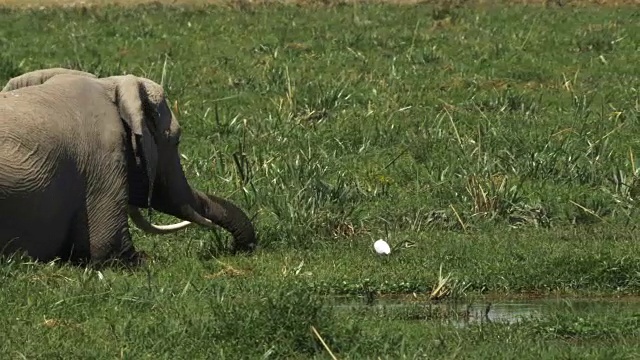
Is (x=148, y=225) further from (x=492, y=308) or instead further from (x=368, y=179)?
(x=368, y=179)

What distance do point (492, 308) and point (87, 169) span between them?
261cm

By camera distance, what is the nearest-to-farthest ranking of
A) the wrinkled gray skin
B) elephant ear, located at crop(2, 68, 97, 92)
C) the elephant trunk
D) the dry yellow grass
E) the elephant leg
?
the wrinkled gray skin
the elephant leg
elephant ear, located at crop(2, 68, 97, 92)
the elephant trunk
the dry yellow grass

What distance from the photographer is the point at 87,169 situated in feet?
33.0

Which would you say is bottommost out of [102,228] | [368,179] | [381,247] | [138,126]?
[368,179]

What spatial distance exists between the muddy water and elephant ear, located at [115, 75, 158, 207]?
170 centimetres

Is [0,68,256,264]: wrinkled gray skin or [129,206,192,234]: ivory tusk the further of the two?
[129,206,192,234]: ivory tusk

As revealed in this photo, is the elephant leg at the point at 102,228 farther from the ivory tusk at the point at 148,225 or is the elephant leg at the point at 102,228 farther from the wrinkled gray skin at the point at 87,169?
the ivory tusk at the point at 148,225

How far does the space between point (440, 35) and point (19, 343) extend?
1293 cm

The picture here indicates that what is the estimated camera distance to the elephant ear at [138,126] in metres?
10.2

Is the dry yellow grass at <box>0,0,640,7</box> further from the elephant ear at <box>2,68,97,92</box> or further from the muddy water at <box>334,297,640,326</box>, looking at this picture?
the muddy water at <box>334,297,640,326</box>

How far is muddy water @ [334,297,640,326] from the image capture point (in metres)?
9.08

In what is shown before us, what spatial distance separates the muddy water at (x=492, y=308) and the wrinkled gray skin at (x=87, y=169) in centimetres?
167

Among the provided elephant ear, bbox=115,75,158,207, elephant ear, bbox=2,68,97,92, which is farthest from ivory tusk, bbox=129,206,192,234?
elephant ear, bbox=2,68,97,92

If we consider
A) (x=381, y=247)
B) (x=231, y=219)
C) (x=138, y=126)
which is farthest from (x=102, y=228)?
(x=381, y=247)
